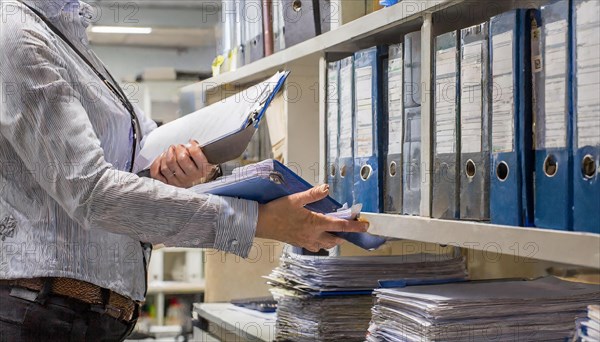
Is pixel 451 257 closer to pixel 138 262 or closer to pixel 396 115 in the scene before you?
pixel 396 115

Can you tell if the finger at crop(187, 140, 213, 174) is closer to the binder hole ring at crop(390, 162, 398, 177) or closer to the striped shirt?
the striped shirt

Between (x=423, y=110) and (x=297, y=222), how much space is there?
290mm

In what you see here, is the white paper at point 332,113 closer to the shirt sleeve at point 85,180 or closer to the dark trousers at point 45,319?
the shirt sleeve at point 85,180

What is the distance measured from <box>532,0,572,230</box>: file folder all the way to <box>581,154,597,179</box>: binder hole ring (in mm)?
27

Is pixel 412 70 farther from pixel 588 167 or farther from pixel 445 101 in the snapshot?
pixel 588 167

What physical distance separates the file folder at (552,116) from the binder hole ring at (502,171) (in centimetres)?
6

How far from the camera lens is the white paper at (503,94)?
1.16m

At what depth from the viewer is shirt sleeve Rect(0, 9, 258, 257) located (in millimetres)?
1341

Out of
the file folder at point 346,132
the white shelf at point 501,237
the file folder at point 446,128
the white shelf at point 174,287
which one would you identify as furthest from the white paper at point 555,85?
the white shelf at point 174,287

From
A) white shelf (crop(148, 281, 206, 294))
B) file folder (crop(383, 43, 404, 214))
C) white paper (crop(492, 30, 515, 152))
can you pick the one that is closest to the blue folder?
file folder (crop(383, 43, 404, 214))

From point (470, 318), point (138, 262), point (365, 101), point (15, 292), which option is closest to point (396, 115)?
point (365, 101)

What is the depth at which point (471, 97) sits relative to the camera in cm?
126

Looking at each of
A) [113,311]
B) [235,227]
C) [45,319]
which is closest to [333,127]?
[235,227]

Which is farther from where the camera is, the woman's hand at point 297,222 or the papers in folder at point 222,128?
the papers in folder at point 222,128
